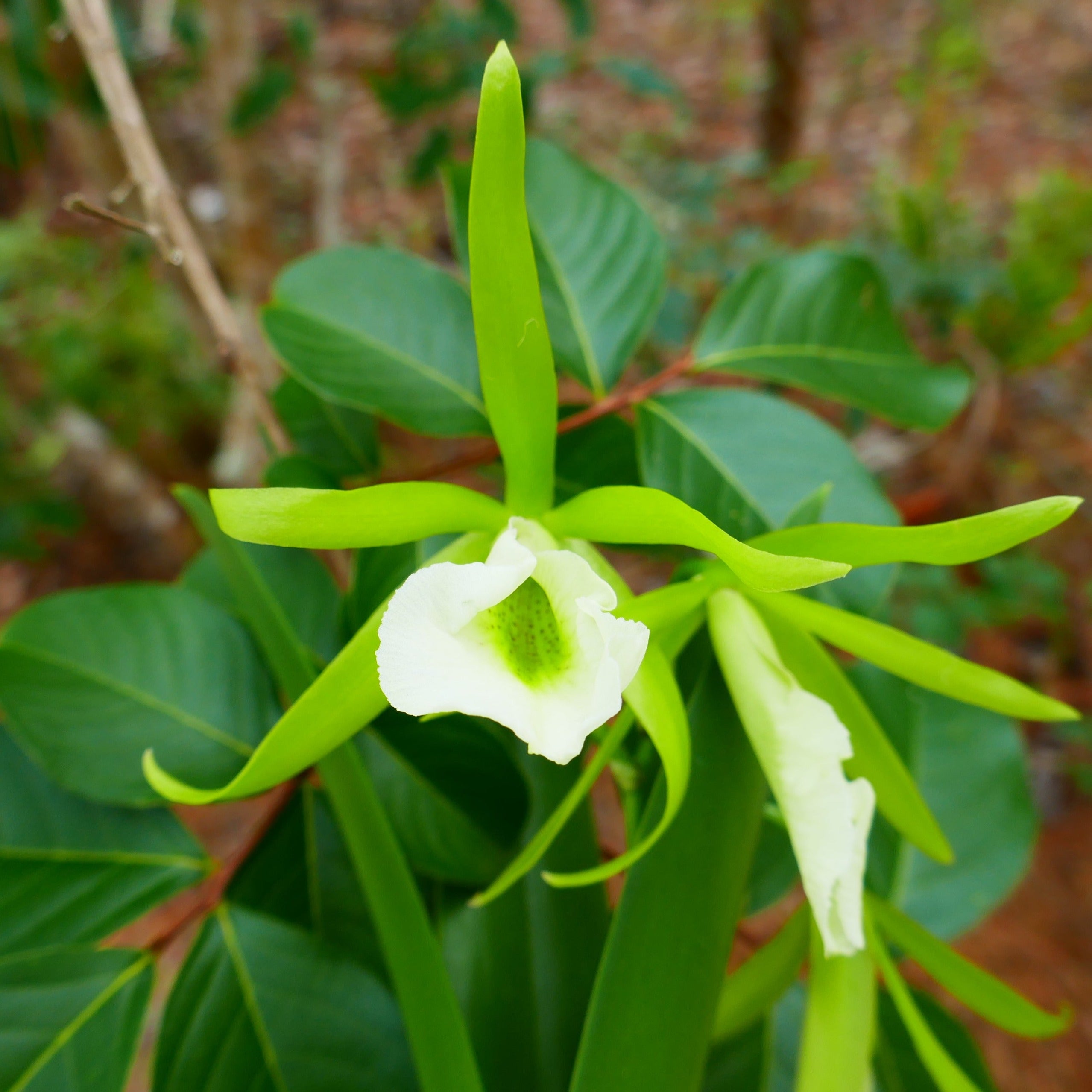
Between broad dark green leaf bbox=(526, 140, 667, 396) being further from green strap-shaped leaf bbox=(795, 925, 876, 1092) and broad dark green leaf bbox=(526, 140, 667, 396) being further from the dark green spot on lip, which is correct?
green strap-shaped leaf bbox=(795, 925, 876, 1092)

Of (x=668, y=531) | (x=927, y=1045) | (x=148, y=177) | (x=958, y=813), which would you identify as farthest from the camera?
(x=958, y=813)

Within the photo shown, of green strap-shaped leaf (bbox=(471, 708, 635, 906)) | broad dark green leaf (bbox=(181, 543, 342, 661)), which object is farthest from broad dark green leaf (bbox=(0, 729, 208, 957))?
green strap-shaped leaf (bbox=(471, 708, 635, 906))

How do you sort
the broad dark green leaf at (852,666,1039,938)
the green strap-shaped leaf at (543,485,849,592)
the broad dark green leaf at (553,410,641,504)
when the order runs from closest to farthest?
the green strap-shaped leaf at (543,485,849,592)
the broad dark green leaf at (553,410,641,504)
the broad dark green leaf at (852,666,1039,938)

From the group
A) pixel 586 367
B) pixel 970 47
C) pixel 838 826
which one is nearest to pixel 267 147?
pixel 970 47

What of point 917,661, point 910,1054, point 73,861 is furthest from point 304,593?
point 910,1054

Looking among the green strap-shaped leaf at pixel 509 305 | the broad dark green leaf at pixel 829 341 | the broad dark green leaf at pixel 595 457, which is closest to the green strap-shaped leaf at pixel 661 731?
the green strap-shaped leaf at pixel 509 305

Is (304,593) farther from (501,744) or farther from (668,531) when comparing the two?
(668,531)

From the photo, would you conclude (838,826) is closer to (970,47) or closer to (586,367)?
(586,367)
